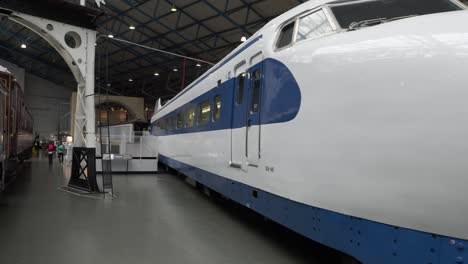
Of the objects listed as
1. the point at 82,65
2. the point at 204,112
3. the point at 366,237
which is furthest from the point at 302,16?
the point at 82,65

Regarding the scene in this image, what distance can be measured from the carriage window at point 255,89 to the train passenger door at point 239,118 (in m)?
0.29

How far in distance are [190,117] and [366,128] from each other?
7729mm

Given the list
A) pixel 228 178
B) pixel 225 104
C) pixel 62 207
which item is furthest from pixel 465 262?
pixel 62 207

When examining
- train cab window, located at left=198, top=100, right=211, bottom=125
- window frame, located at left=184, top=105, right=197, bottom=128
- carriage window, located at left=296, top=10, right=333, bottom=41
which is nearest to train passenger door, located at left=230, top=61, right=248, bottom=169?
carriage window, located at left=296, top=10, right=333, bottom=41

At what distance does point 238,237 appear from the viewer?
6344 mm

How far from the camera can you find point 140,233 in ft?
21.3

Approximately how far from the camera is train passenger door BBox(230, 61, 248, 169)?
6105 mm

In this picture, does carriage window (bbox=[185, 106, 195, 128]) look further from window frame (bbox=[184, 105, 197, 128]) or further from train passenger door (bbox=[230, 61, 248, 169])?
train passenger door (bbox=[230, 61, 248, 169])

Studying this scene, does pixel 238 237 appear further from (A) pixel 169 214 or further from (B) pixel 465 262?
(B) pixel 465 262

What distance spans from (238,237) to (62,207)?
445cm

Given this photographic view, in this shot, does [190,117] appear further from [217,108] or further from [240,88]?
[240,88]

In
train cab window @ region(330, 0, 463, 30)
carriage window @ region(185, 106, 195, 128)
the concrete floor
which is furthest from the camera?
carriage window @ region(185, 106, 195, 128)

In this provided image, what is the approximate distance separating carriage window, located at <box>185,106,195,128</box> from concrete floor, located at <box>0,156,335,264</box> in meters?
2.05

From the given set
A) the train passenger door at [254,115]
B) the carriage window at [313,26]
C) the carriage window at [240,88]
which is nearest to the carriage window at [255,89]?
the train passenger door at [254,115]
